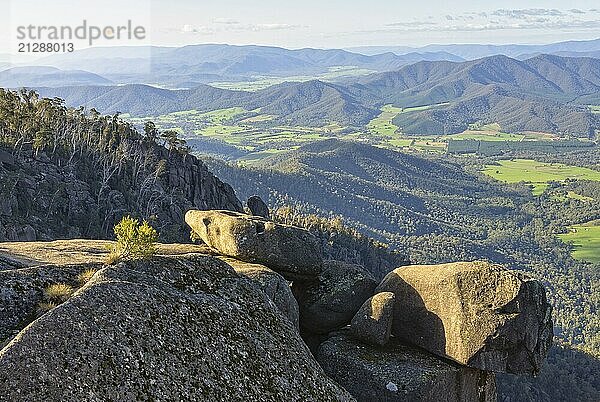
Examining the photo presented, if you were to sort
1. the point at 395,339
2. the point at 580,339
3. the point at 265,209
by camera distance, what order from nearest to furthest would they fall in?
the point at 395,339 < the point at 265,209 < the point at 580,339

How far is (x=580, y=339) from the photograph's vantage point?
166 meters

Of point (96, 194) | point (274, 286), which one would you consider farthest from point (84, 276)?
point (96, 194)

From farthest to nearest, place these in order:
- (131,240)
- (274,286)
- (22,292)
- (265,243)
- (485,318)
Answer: (265,243) → (485,318) → (274,286) → (131,240) → (22,292)

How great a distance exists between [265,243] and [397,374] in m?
7.71

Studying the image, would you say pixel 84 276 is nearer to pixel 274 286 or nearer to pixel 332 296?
pixel 274 286

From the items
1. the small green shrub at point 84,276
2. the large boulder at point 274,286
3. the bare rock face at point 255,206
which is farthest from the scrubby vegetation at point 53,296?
the bare rock face at point 255,206

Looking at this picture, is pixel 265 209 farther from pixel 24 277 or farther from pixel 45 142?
pixel 24 277

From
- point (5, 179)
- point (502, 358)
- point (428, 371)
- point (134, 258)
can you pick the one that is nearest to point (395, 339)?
point (428, 371)

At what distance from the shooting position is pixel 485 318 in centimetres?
2116

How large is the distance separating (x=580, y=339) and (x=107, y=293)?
183 metres

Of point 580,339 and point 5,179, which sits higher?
point 5,179

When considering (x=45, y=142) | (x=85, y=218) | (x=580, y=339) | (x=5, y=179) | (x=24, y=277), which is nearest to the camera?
(x=24, y=277)

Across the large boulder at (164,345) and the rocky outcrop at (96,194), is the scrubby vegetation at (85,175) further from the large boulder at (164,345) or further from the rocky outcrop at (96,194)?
the large boulder at (164,345)

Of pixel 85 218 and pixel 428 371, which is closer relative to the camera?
pixel 428 371
